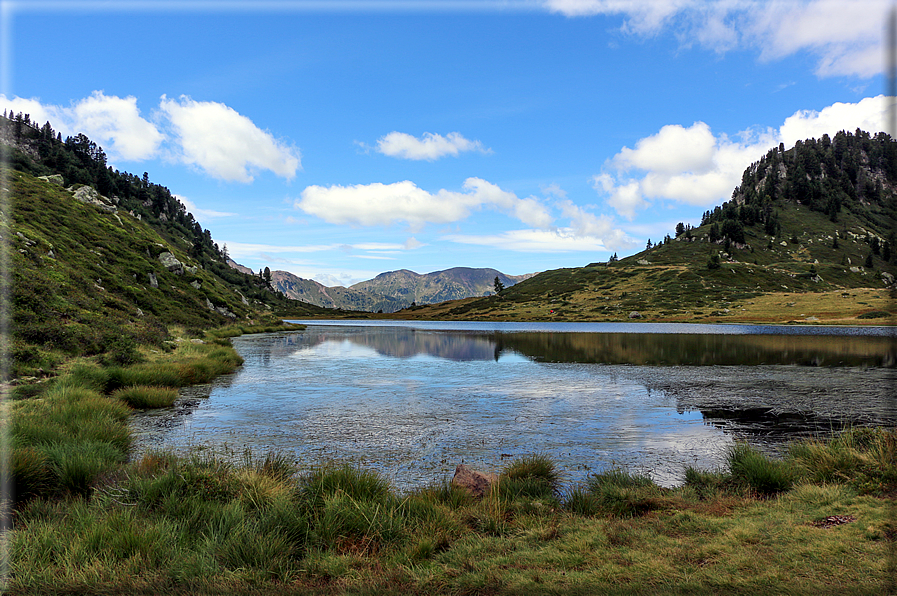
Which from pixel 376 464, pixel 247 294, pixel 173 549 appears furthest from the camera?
pixel 247 294

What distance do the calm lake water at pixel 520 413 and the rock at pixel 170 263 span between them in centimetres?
6593

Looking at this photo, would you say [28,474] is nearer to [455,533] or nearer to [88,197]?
[455,533]

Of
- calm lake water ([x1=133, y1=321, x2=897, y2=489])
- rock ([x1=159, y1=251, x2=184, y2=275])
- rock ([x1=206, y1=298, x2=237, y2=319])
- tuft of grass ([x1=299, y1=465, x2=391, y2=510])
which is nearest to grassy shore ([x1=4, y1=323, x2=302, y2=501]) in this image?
calm lake water ([x1=133, y1=321, x2=897, y2=489])

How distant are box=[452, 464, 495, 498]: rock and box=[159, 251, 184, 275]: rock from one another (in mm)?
98648

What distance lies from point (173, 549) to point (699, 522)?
9.50m

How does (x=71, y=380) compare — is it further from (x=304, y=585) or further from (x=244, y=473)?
(x=304, y=585)

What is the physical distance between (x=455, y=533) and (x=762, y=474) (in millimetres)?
8100

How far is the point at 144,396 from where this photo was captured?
2183cm

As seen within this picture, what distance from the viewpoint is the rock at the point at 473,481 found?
10844 millimetres

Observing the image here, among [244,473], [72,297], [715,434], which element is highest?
[72,297]

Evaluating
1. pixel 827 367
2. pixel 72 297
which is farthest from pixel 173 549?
pixel 827 367

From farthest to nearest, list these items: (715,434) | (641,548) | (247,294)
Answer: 1. (247,294)
2. (715,434)
3. (641,548)

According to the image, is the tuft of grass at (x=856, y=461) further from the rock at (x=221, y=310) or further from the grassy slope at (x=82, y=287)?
the rock at (x=221, y=310)

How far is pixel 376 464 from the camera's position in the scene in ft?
45.6
